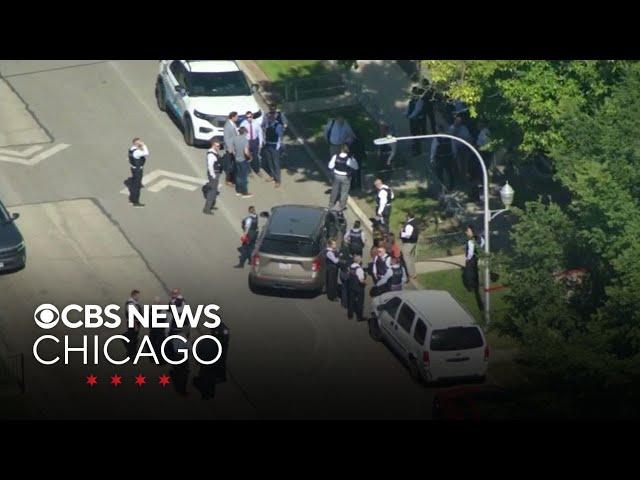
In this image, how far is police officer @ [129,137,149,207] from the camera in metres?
48.9

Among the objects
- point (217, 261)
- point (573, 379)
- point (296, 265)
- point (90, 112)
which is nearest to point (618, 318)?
point (573, 379)

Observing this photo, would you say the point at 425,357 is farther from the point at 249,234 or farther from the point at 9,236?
the point at 9,236

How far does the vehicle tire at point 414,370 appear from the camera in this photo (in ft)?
142

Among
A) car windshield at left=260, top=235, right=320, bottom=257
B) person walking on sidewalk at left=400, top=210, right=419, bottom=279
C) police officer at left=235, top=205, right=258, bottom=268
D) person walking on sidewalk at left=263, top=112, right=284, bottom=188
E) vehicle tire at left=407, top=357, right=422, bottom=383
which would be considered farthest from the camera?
person walking on sidewalk at left=263, top=112, right=284, bottom=188

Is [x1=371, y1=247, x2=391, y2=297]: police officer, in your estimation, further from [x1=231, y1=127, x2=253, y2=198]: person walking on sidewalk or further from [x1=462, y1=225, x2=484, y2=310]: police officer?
[x1=231, y1=127, x2=253, y2=198]: person walking on sidewalk

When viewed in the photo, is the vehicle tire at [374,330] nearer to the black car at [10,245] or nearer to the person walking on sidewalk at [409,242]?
the person walking on sidewalk at [409,242]

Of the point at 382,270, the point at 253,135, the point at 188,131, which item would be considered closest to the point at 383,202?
the point at 382,270

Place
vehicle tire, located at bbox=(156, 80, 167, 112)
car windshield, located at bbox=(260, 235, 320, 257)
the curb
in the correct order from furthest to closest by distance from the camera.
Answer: vehicle tire, located at bbox=(156, 80, 167, 112) → the curb → car windshield, located at bbox=(260, 235, 320, 257)

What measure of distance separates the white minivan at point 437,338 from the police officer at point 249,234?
4.42 meters

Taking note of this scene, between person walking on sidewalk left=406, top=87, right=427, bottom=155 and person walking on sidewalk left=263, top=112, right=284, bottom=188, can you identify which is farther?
person walking on sidewalk left=406, top=87, right=427, bottom=155

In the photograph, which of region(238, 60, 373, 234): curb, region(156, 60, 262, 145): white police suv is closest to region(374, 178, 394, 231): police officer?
region(238, 60, 373, 234): curb

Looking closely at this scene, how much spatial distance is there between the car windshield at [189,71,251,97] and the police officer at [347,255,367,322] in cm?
856

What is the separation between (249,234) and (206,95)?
643cm

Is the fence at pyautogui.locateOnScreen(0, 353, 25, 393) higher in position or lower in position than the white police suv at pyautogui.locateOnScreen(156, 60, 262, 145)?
lower
